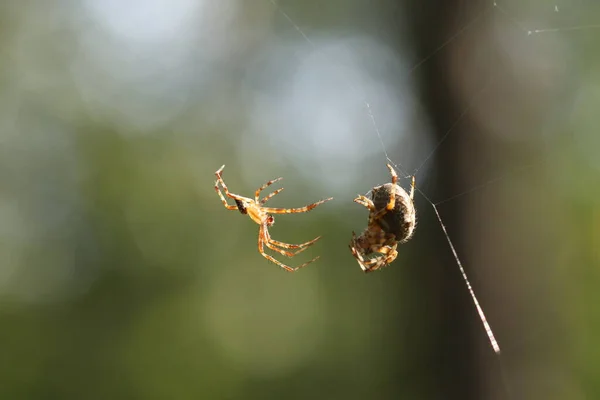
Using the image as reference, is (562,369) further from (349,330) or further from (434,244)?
(349,330)

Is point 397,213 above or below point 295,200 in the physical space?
below

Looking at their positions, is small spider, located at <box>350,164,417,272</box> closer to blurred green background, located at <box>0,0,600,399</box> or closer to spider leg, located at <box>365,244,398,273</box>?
spider leg, located at <box>365,244,398,273</box>

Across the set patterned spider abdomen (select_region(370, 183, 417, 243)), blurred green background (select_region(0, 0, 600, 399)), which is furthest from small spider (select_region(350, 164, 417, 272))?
blurred green background (select_region(0, 0, 600, 399))

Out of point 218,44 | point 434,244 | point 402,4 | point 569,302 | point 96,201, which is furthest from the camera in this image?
point 218,44

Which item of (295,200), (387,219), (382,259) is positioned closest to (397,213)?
(387,219)

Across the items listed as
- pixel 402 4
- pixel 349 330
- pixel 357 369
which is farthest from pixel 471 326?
pixel 349 330

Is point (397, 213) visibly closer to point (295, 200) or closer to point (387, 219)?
point (387, 219)

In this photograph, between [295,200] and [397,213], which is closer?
[397,213]

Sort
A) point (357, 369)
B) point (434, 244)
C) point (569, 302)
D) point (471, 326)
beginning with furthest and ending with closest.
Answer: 1. point (357, 369)
2. point (434, 244)
3. point (569, 302)
4. point (471, 326)
